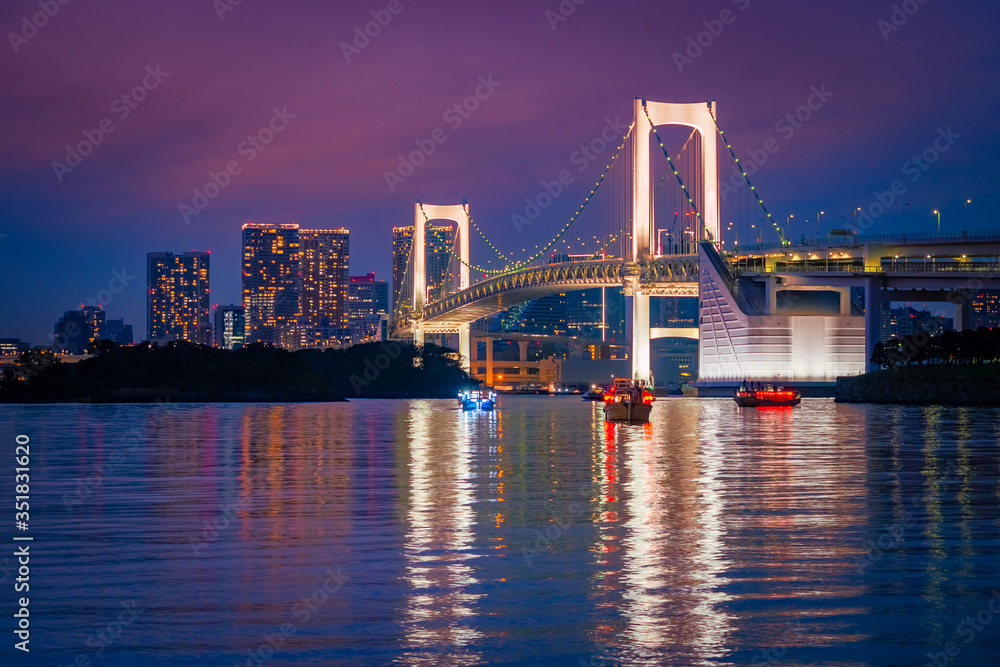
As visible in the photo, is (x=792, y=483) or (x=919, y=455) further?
(x=919, y=455)

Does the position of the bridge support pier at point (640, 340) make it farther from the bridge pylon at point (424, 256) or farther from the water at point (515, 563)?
the water at point (515, 563)

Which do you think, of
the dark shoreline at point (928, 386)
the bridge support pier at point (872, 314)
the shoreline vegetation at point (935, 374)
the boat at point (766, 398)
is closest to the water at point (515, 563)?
the dark shoreline at point (928, 386)

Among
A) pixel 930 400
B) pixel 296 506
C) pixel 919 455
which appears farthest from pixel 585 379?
pixel 296 506

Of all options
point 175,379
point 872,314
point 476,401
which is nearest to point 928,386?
point 872,314

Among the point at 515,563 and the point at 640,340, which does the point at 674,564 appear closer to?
the point at 515,563

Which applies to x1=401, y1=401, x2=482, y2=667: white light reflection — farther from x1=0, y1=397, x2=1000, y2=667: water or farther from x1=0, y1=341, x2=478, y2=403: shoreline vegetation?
x1=0, y1=341, x2=478, y2=403: shoreline vegetation

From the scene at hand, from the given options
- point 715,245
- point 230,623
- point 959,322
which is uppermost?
point 715,245

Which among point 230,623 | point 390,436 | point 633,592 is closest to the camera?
point 230,623

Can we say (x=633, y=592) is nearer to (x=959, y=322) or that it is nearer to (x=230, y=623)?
(x=230, y=623)
